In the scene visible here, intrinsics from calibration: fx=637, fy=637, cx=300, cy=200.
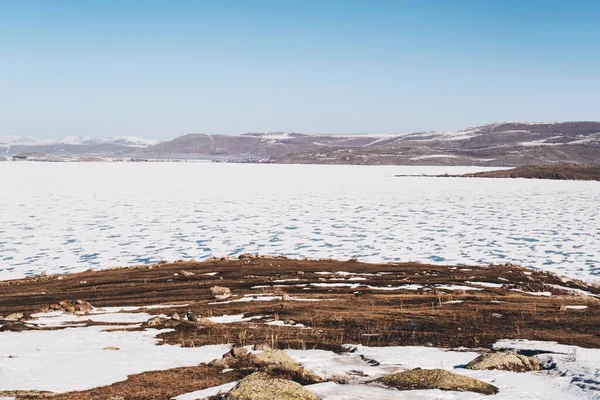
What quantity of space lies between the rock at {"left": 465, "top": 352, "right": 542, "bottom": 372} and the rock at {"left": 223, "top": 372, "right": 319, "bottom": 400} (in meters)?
2.87

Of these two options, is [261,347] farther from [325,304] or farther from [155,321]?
[325,304]

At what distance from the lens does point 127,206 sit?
50.8 meters

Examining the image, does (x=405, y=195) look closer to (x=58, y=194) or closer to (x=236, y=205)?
(x=236, y=205)

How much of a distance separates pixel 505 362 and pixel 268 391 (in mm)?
3830

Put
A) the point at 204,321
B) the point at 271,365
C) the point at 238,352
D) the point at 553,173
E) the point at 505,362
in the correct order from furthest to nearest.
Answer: the point at 553,173 < the point at 204,321 < the point at 238,352 < the point at 505,362 < the point at 271,365

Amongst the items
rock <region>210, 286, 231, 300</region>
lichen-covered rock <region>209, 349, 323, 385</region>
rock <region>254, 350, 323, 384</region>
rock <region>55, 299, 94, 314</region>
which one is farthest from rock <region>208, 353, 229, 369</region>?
rock <region>210, 286, 231, 300</region>

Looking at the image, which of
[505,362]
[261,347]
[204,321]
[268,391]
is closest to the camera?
[268,391]

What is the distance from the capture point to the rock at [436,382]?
7953 millimetres

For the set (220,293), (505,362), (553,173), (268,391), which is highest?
(268,391)

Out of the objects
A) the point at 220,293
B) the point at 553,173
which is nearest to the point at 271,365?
the point at 220,293

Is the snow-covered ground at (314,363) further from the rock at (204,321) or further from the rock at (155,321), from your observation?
the rock at (204,321)

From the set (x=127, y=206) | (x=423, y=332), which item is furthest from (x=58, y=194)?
(x=423, y=332)

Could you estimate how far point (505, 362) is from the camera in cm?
916

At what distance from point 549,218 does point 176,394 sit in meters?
39.2
